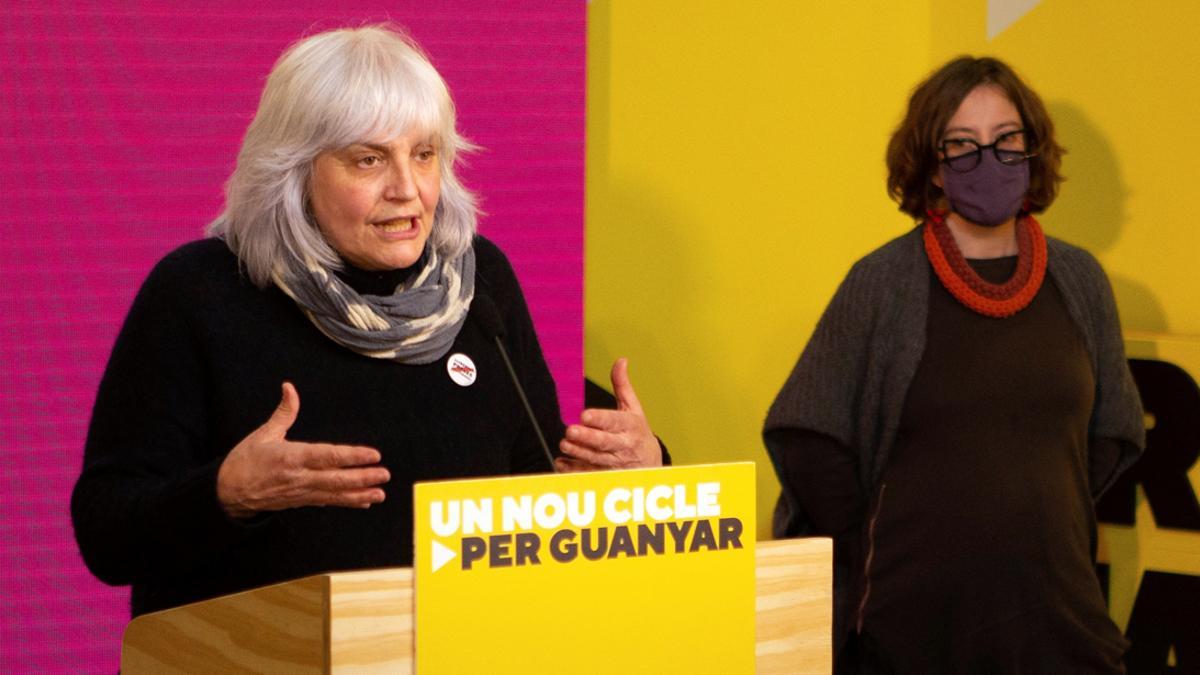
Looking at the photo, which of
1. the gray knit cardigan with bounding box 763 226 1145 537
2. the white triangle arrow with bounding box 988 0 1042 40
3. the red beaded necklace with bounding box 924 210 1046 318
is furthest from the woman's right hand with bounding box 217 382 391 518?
the white triangle arrow with bounding box 988 0 1042 40

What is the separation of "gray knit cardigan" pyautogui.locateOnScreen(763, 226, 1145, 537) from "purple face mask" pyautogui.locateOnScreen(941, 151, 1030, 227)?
0.36ft

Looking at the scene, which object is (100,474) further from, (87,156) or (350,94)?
(87,156)

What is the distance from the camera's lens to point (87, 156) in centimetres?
322

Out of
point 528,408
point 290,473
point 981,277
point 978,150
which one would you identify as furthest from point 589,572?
point 978,150

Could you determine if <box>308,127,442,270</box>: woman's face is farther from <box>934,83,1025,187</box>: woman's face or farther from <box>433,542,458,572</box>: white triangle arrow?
<box>934,83,1025,187</box>: woman's face

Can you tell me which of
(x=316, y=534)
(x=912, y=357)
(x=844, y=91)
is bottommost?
(x=316, y=534)

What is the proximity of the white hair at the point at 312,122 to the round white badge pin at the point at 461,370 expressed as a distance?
196 mm

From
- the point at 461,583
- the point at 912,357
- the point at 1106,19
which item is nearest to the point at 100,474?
the point at 461,583

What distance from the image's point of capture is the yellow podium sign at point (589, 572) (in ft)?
4.39

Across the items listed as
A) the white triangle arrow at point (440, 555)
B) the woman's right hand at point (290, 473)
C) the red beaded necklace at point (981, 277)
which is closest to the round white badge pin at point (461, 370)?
the woman's right hand at point (290, 473)

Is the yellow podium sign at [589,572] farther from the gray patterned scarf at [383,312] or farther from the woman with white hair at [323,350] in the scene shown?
the gray patterned scarf at [383,312]

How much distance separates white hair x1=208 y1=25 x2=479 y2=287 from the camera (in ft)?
6.54

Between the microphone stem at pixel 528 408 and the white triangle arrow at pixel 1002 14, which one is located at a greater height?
the white triangle arrow at pixel 1002 14

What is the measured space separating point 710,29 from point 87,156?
1380 millimetres
